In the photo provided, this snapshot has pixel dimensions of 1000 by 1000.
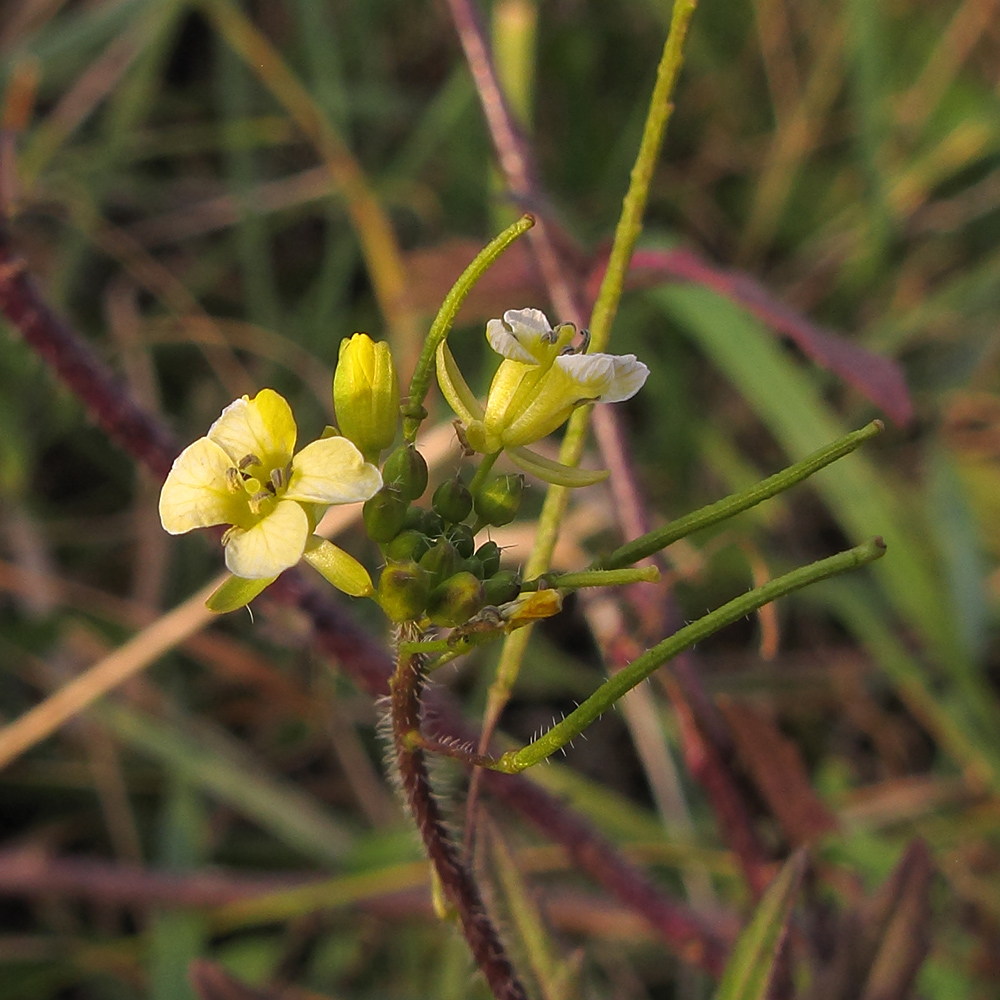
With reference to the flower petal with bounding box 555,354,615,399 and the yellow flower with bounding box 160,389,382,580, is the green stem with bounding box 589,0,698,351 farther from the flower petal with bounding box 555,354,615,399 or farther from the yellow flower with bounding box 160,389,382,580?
the yellow flower with bounding box 160,389,382,580

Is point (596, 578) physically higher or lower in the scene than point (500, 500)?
lower

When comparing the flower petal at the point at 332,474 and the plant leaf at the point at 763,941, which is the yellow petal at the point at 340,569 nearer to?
the flower petal at the point at 332,474

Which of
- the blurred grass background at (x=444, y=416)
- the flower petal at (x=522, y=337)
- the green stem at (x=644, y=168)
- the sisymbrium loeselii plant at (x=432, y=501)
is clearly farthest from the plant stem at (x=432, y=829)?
the blurred grass background at (x=444, y=416)

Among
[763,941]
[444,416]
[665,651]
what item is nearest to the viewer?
[665,651]

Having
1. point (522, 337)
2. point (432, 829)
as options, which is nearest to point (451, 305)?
point (522, 337)

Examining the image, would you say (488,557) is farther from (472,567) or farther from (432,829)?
(432,829)

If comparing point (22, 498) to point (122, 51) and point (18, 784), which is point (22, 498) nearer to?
point (18, 784)
